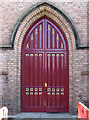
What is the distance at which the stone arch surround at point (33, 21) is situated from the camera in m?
5.16

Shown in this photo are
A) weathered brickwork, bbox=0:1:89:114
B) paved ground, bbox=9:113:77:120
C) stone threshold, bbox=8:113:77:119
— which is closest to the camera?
paved ground, bbox=9:113:77:120

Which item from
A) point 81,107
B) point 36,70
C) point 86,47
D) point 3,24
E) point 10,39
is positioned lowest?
point 81,107

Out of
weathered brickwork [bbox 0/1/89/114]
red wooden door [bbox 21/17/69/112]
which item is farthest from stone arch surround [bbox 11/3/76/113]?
red wooden door [bbox 21/17/69/112]

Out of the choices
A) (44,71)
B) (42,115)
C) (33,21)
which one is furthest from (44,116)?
(33,21)

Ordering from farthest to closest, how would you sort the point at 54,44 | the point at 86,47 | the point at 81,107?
the point at 54,44, the point at 86,47, the point at 81,107

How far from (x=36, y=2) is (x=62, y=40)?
2.02 m

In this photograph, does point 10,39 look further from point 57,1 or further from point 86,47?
point 86,47

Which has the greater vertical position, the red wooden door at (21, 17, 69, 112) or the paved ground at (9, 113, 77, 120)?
the red wooden door at (21, 17, 69, 112)

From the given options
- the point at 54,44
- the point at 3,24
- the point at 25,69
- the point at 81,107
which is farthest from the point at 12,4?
the point at 81,107

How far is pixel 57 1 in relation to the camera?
5.23 meters

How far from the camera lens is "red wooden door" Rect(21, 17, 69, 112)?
5.35 m

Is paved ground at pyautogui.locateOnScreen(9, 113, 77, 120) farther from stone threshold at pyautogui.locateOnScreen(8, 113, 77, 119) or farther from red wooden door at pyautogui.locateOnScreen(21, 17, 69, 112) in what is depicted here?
red wooden door at pyautogui.locateOnScreen(21, 17, 69, 112)

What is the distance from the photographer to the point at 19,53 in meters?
5.27

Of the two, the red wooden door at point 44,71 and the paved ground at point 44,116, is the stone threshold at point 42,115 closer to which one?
the paved ground at point 44,116
